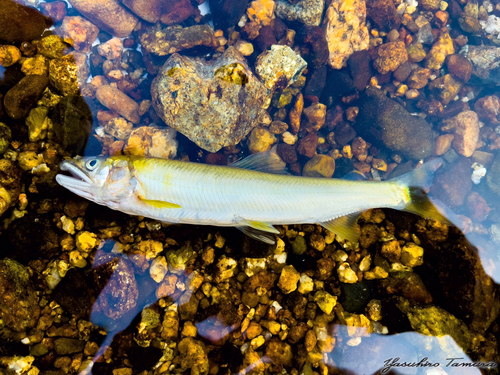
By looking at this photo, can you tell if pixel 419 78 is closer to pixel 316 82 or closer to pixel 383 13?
pixel 383 13

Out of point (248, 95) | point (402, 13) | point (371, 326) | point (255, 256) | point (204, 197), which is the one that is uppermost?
point (402, 13)

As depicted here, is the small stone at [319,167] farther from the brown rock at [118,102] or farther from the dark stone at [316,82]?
the brown rock at [118,102]

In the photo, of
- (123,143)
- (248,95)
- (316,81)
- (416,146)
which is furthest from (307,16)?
(123,143)

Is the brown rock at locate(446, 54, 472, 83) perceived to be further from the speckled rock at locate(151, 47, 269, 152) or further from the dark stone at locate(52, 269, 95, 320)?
the dark stone at locate(52, 269, 95, 320)

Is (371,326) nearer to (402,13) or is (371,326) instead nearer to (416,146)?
(416,146)

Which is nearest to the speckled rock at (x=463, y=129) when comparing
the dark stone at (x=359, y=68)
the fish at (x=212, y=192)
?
the dark stone at (x=359, y=68)

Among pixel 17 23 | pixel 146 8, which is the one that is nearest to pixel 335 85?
pixel 146 8
